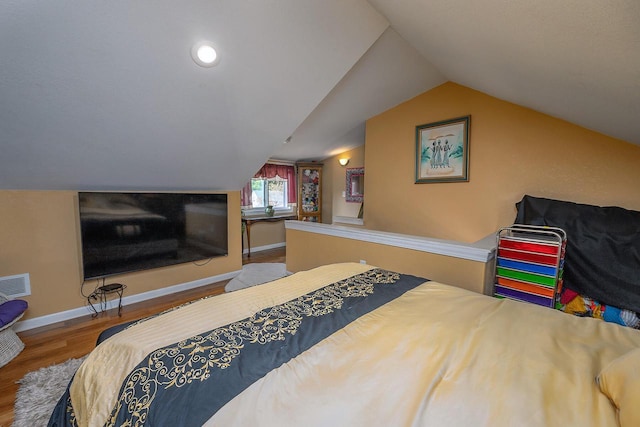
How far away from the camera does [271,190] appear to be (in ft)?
19.7

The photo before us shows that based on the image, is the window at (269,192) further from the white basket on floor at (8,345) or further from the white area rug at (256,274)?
the white basket on floor at (8,345)

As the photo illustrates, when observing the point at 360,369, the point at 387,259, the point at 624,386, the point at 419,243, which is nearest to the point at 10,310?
the point at 360,369

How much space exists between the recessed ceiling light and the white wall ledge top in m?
2.08

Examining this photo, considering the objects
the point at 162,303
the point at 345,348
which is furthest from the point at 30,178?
the point at 345,348

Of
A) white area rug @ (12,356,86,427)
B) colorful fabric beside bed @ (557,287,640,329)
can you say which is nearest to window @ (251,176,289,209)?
white area rug @ (12,356,86,427)

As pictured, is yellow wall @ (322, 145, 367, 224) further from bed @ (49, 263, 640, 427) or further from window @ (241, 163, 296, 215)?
bed @ (49, 263, 640, 427)

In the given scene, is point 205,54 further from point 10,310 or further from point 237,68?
point 10,310

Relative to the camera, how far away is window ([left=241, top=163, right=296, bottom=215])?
555cm

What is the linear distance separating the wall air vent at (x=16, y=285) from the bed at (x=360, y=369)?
225cm

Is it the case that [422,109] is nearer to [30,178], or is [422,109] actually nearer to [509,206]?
[509,206]

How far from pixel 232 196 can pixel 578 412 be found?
155 inches

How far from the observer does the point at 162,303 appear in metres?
3.15

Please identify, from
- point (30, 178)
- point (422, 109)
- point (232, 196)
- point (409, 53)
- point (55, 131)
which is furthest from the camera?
point (232, 196)

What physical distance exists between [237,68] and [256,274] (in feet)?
9.26
